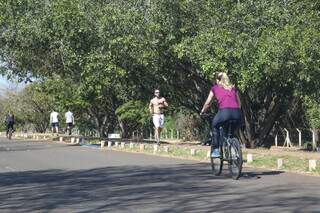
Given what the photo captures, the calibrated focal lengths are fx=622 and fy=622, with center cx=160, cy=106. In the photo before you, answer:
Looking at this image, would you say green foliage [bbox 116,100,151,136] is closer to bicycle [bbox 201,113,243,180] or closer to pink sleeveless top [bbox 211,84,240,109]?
bicycle [bbox 201,113,243,180]

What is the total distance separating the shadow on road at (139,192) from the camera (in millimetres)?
8648

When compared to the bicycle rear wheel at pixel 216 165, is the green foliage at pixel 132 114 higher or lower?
higher

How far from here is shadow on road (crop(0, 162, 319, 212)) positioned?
340 inches

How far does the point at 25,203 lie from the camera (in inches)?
360

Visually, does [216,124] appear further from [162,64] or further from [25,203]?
[162,64]

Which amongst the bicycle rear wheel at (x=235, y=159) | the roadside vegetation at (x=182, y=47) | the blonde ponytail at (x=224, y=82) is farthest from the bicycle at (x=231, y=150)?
the roadside vegetation at (x=182, y=47)

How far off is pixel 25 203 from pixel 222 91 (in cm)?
431

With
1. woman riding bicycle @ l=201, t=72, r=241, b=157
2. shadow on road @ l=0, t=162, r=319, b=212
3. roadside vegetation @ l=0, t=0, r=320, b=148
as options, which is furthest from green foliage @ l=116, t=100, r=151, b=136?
woman riding bicycle @ l=201, t=72, r=241, b=157

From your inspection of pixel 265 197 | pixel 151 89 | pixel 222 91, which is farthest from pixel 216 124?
pixel 151 89

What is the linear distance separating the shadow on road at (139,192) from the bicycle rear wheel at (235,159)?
0.25m

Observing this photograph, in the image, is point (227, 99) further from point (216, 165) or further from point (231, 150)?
point (216, 165)

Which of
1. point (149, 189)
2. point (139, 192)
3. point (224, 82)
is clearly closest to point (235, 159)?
point (224, 82)

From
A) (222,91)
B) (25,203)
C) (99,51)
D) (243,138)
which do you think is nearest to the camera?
(25,203)

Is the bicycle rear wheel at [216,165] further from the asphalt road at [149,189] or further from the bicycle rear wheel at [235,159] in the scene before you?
the bicycle rear wheel at [235,159]
